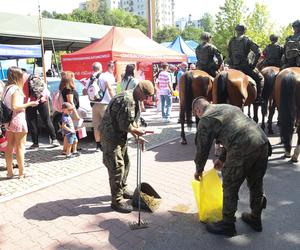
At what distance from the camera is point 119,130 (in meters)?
4.29

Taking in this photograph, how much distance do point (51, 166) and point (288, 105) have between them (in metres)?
4.62

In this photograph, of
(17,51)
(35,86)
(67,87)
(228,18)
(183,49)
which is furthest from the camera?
(228,18)

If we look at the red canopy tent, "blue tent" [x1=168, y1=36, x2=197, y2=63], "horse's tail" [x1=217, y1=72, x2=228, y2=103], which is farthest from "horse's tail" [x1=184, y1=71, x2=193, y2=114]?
"blue tent" [x1=168, y1=36, x2=197, y2=63]

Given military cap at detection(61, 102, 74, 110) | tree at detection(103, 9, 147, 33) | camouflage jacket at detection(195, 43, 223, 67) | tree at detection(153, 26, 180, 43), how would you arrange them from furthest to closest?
tree at detection(103, 9, 147, 33)
tree at detection(153, 26, 180, 43)
camouflage jacket at detection(195, 43, 223, 67)
military cap at detection(61, 102, 74, 110)

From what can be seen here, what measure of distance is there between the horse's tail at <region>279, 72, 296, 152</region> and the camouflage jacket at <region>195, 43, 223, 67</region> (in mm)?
2281

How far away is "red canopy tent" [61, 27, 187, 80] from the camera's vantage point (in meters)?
12.7

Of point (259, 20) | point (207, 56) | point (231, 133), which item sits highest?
point (259, 20)

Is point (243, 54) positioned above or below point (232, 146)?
above

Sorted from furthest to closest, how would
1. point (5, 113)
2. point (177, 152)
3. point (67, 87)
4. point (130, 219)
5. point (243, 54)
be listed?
1. point (243, 54)
2. point (177, 152)
3. point (67, 87)
4. point (5, 113)
5. point (130, 219)

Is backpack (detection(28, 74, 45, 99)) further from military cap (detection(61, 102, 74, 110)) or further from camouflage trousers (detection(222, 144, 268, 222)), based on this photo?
camouflage trousers (detection(222, 144, 268, 222))

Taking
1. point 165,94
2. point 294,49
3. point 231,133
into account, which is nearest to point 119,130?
point 231,133

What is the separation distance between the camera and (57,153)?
7.59m

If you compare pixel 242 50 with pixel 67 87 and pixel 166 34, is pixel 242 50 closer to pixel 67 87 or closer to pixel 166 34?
pixel 67 87

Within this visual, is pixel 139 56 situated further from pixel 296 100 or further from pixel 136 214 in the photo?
pixel 136 214
